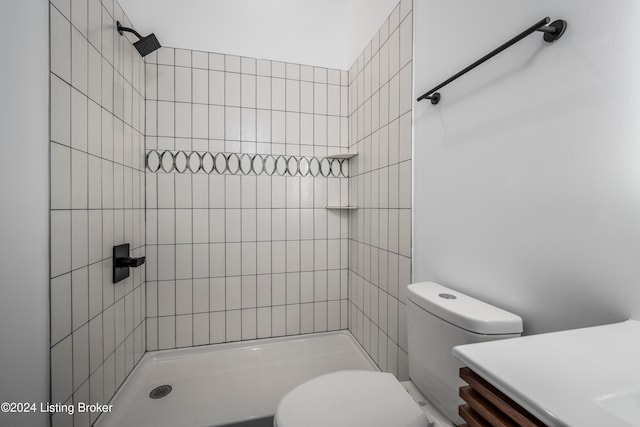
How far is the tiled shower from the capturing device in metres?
1.09

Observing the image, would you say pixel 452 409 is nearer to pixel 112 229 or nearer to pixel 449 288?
pixel 449 288

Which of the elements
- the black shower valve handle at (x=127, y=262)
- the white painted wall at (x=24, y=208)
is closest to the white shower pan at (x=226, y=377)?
the white painted wall at (x=24, y=208)

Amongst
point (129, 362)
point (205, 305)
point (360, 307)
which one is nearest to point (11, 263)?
point (129, 362)

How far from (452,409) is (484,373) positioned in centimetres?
49

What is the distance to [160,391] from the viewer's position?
1393mm

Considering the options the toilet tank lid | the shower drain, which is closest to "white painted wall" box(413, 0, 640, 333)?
the toilet tank lid

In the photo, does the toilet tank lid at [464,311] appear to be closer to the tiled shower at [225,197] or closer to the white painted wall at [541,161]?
the white painted wall at [541,161]

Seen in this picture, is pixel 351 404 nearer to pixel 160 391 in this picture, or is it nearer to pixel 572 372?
pixel 572 372

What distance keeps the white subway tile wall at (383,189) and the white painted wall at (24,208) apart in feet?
4.35

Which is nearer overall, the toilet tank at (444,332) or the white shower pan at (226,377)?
the toilet tank at (444,332)

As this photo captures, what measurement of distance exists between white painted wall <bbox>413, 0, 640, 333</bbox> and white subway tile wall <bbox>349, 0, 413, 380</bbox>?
204mm

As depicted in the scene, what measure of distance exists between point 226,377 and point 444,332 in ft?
4.17

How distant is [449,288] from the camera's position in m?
0.98

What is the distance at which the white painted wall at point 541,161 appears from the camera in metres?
0.54
